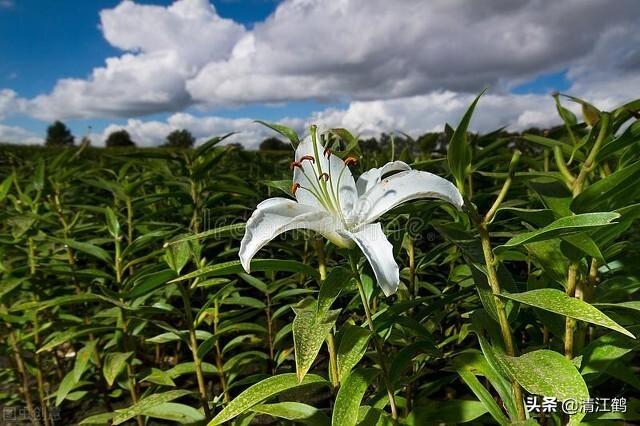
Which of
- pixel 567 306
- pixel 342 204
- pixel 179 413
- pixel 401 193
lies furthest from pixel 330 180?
pixel 179 413

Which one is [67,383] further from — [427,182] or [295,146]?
[427,182]

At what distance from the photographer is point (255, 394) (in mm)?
1087

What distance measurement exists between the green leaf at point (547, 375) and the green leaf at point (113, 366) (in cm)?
144

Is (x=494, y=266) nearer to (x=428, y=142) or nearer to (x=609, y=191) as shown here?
(x=609, y=191)

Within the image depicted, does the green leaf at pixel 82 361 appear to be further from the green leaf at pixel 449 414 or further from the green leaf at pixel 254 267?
the green leaf at pixel 449 414

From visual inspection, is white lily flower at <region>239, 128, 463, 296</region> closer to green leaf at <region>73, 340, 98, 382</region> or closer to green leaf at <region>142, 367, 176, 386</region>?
green leaf at <region>142, 367, 176, 386</region>

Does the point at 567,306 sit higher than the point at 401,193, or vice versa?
the point at 401,193

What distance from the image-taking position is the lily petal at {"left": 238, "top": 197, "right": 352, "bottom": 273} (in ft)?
3.02

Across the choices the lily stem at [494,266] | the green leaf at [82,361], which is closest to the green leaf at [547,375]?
the lily stem at [494,266]

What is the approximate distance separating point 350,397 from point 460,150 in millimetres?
554

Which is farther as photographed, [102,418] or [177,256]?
[102,418]

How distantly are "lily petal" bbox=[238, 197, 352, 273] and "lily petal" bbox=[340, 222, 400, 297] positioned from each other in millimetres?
53

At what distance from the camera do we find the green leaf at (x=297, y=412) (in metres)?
1.18

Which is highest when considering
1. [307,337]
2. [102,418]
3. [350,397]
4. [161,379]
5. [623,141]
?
[623,141]
